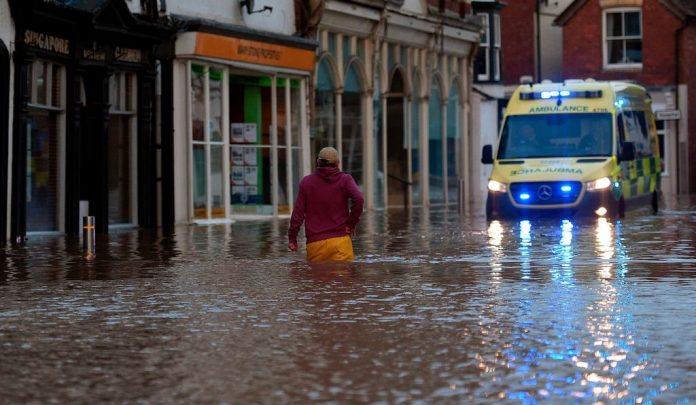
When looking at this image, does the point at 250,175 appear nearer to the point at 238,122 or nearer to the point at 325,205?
the point at 238,122

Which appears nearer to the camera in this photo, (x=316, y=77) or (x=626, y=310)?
(x=626, y=310)

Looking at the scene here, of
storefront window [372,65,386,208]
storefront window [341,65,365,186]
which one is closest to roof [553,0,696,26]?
storefront window [372,65,386,208]

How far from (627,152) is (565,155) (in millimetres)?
1120

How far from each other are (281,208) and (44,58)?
36.3ft

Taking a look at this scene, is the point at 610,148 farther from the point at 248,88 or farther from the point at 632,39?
the point at 632,39

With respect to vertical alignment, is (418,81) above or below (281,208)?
above

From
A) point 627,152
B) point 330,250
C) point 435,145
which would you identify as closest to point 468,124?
point 435,145

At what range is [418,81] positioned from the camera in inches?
1845

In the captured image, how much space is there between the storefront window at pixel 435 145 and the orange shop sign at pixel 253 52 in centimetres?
1080

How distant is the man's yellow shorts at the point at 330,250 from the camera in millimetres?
17328

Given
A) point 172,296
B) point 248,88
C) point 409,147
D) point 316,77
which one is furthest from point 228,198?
point 172,296

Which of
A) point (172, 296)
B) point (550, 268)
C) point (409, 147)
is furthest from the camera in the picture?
point (409, 147)

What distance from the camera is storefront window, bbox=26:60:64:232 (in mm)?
27094

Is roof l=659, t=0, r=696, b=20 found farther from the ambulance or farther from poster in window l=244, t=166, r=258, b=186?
the ambulance
